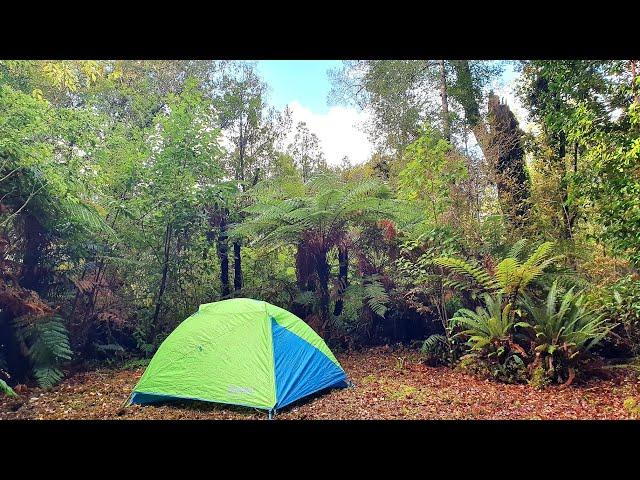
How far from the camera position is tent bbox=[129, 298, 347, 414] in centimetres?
324

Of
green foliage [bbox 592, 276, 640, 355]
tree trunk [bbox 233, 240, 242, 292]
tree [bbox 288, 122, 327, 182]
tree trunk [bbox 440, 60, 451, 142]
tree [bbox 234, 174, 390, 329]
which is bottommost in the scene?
green foliage [bbox 592, 276, 640, 355]

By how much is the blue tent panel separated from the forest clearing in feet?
0.05

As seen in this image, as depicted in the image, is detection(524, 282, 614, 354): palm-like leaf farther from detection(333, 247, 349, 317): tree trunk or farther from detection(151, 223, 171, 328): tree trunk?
detection(151, 223, 171, 328): tree trunk

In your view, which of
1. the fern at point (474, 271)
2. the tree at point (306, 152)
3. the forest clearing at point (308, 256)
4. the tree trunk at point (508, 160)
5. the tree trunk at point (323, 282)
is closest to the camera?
the forest clearing at point (308, 256)

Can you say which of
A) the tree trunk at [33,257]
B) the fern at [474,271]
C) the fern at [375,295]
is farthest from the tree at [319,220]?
the tree trunk at [33,257]

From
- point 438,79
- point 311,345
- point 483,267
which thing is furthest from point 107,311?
point 438,79

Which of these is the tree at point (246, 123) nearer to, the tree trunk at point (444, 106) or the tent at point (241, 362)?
the tree trunk at point (444, 106)

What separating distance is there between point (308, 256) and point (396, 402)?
9.26 feet

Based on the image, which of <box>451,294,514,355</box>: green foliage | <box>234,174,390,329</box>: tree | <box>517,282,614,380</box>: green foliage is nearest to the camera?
<box>517,282,614,380</box>: green foliage

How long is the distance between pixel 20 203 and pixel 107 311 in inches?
54.4

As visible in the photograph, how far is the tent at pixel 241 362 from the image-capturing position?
324 centimetres

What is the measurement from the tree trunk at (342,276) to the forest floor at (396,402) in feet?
5.59

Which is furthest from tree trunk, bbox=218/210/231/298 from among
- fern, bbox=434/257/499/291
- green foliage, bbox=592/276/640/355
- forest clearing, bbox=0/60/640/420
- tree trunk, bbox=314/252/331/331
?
green foliage, bbox=592/276/640/355
